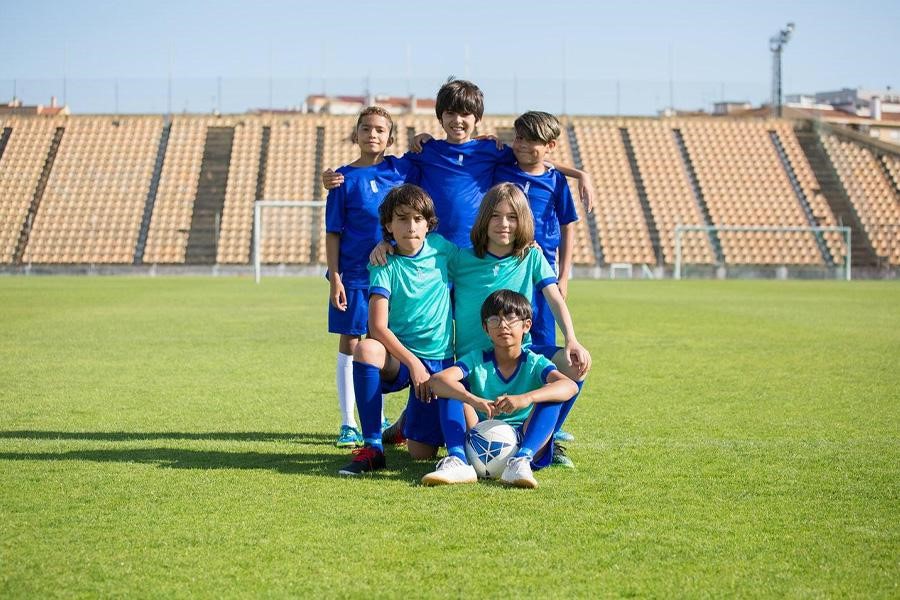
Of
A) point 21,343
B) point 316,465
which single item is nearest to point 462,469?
point 316,465

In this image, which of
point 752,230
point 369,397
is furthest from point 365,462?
point 752,230

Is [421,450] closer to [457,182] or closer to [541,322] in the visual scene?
[541,322]

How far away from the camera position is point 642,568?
3.78 meters

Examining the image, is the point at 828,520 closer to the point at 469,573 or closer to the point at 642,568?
the point at 642,568

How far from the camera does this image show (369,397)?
226 inches

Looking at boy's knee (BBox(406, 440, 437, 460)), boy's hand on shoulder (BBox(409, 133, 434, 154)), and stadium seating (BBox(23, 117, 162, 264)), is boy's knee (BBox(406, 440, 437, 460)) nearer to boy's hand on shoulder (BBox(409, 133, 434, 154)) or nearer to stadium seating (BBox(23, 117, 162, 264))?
boy's hand on shoulder (BBox(409, 133, 434, 154))

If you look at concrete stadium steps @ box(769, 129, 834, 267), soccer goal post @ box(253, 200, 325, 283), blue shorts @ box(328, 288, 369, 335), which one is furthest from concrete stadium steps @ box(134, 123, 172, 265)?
blue shorts @ box(328, 288, 369, 335)

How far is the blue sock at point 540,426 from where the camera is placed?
530cm

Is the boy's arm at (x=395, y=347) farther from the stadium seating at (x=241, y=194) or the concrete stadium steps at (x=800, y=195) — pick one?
the concrete stadium steps at (x=800, y=195)

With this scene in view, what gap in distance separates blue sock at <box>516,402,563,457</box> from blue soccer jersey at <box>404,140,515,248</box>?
120 cm

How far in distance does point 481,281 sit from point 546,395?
80cm

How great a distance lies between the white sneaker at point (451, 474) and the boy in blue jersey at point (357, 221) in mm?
1377

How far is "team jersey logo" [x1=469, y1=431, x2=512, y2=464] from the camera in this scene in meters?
5.28

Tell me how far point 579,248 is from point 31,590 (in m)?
36.6
